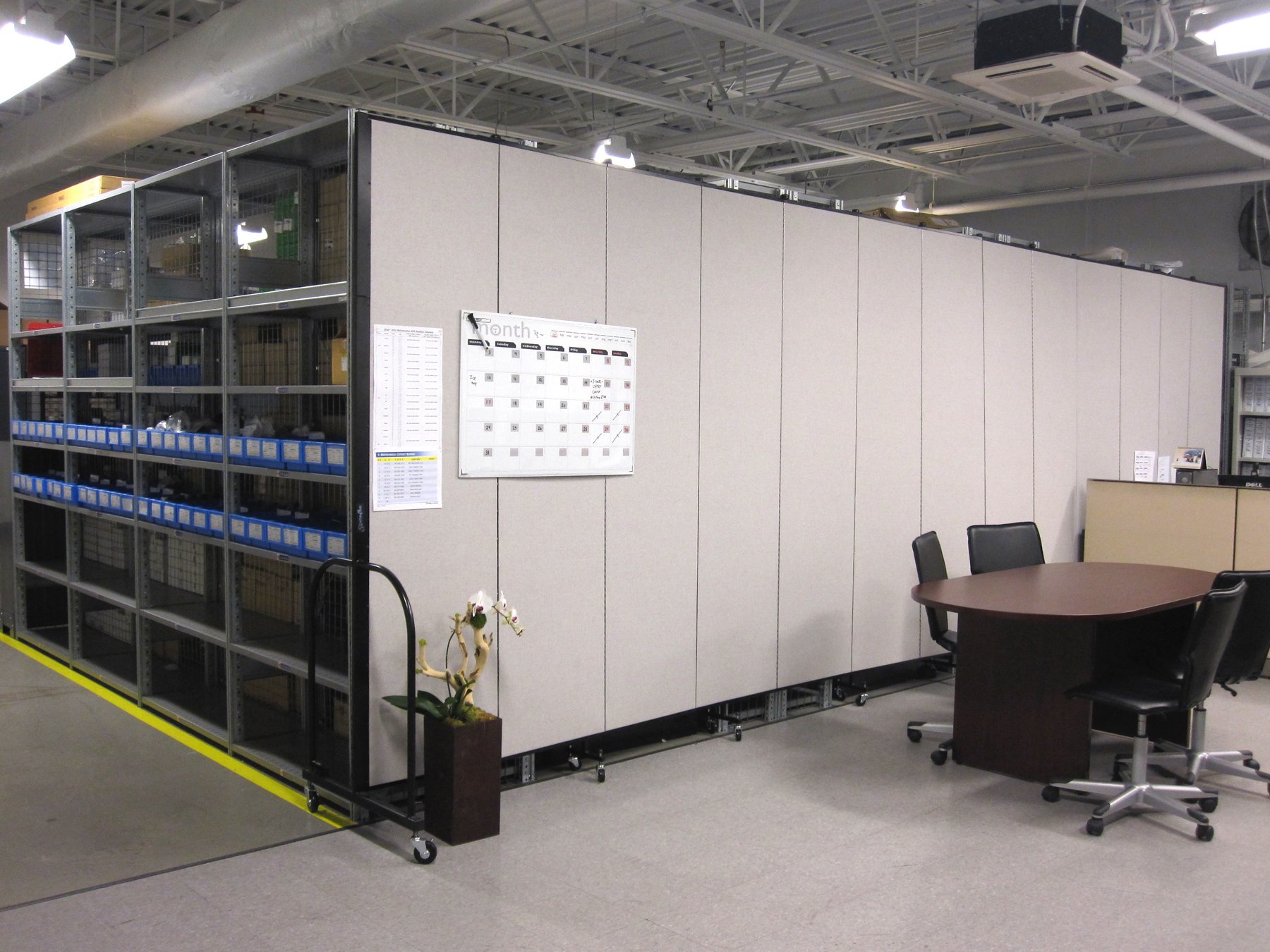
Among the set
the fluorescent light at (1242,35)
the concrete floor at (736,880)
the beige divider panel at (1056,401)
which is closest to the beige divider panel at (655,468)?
the concrete floor at (736,880)

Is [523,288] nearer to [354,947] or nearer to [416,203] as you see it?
[416,203]

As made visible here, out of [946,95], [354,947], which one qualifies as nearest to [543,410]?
[354,947]

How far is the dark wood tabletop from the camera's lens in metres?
4.11

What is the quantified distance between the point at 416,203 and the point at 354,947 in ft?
8.39

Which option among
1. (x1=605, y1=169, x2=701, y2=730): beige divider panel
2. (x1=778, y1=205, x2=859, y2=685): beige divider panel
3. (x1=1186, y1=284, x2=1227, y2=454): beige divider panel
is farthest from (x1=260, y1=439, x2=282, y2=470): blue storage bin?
(x1=1186, y1=284, x2=1227, y2=454): beige divider panel

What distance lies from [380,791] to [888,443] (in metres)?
3.38

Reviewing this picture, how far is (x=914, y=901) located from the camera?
10.8 feet

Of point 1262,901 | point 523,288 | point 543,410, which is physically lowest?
point 1262,901

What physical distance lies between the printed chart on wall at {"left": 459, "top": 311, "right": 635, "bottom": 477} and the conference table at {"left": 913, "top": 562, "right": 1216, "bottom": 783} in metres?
1.56

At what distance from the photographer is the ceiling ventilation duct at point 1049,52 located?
4.58 meters

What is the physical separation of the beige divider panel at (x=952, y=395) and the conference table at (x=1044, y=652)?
1233mm

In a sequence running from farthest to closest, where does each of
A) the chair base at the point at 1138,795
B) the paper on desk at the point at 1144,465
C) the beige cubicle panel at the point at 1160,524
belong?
the paper on desk at the point at 1144,465
the beige cubicle panel at the point at 1160,524
the chair base at the point at 1138,795

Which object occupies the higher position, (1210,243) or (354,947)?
(1210,243)

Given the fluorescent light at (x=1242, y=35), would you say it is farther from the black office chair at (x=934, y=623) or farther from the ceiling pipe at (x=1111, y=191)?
the ceiling pipe at (x=1111, y=191)
